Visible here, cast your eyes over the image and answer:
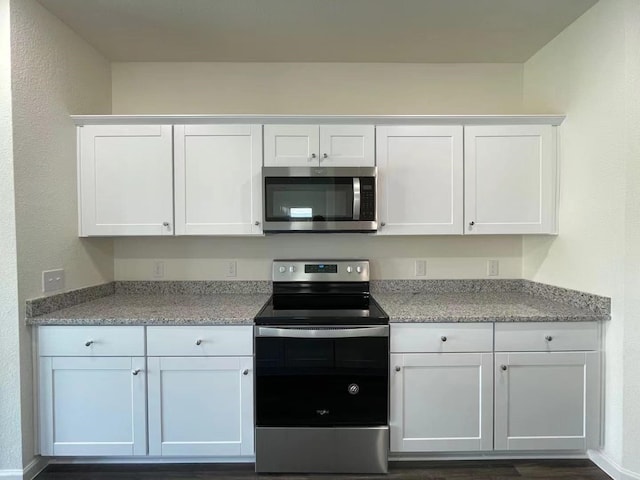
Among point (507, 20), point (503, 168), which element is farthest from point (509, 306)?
point (507, 20)

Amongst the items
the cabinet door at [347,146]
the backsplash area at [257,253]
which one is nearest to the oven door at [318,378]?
the backsplash area at [257,253]

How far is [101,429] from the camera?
1.84 m

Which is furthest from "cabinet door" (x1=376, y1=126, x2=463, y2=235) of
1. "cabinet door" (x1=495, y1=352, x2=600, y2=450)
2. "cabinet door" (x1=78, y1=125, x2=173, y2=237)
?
"cabinet door" (x1=78, y1=125, x2=173, y2=237)

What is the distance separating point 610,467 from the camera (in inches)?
71.8

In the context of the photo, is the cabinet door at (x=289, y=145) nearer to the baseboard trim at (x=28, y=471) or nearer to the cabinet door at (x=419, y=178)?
the cabinet door at (x=419, y=178)

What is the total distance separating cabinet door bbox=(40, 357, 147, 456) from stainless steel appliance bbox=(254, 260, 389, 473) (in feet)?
2.19

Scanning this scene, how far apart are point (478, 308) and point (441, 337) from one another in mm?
344

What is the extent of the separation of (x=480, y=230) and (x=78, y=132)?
2625 mm

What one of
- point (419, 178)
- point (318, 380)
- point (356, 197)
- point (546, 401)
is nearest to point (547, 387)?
point (546, 401)

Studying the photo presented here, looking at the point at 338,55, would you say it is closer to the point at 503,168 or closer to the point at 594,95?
the point at 503,168

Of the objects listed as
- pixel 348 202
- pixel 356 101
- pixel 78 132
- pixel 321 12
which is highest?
pixel 321 12

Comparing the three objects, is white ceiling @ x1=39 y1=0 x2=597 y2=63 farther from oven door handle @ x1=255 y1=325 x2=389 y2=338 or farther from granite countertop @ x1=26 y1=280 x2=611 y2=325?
oven door handle @ x1=255 y1=325 x2=389 y2=338

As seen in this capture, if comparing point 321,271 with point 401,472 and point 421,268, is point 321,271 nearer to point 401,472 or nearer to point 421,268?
point 421,268

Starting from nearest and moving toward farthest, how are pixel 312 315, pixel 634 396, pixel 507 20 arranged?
pixel 634 396, pixel 312 315, pixel 507 20
